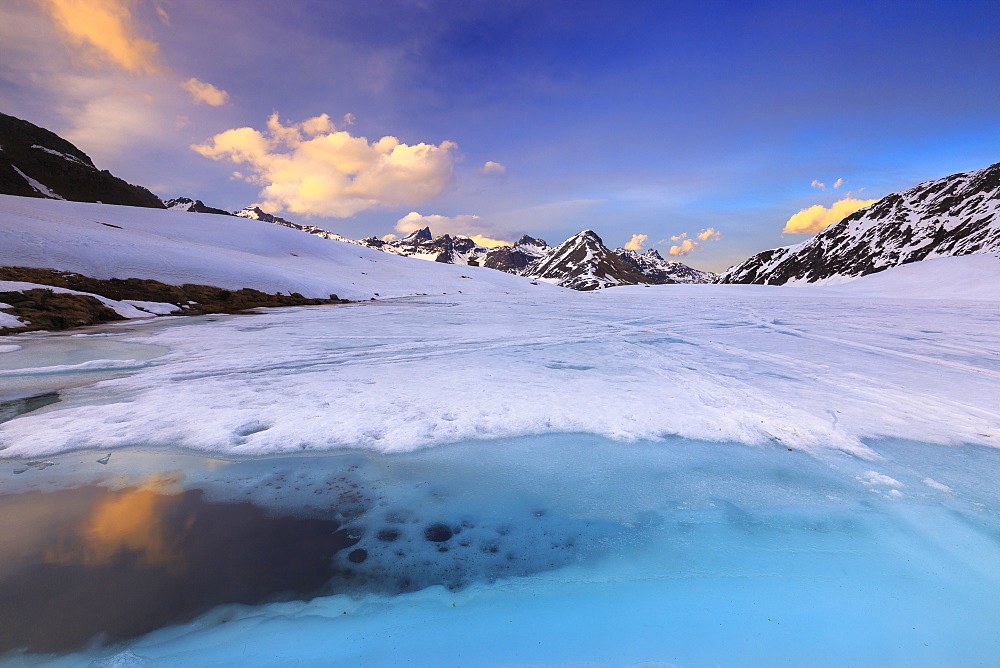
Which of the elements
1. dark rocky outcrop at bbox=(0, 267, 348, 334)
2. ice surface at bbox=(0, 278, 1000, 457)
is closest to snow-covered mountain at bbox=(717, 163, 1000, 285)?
ice surface at bbox=(0, 278, 1000, 457)

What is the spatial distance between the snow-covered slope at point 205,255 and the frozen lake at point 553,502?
13.3 metres

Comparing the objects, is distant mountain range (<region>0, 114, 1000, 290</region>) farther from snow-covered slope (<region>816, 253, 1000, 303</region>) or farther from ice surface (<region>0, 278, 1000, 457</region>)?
ice surface (<region>0, 278, 1000, 457</region>)

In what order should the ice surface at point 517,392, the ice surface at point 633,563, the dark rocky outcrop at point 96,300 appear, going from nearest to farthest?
the ice surface at point 633,563
the ice surface at point 517,392
the dark rocky outcrop at point 96,300

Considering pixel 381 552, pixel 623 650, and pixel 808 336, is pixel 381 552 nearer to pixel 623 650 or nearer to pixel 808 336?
pixel 623 650

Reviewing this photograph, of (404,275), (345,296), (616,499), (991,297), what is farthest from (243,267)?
(991,297)

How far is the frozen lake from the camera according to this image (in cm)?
187

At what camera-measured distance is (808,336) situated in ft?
30.9

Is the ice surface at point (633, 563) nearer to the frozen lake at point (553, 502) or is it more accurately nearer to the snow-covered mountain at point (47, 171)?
the frozen lake at point (553, 502)

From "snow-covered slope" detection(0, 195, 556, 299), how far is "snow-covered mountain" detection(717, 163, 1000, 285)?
337 feet

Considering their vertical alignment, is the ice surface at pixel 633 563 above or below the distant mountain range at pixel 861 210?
below

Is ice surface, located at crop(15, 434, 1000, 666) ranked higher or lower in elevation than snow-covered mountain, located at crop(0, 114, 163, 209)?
lower

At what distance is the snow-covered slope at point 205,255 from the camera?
1529cm

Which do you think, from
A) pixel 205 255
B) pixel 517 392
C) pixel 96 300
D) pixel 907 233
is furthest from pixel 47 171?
pixel 907 233

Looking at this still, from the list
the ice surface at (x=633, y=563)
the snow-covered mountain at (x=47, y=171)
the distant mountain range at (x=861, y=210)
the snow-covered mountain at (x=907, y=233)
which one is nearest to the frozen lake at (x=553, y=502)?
the ice surface at (x=633, y=563)
